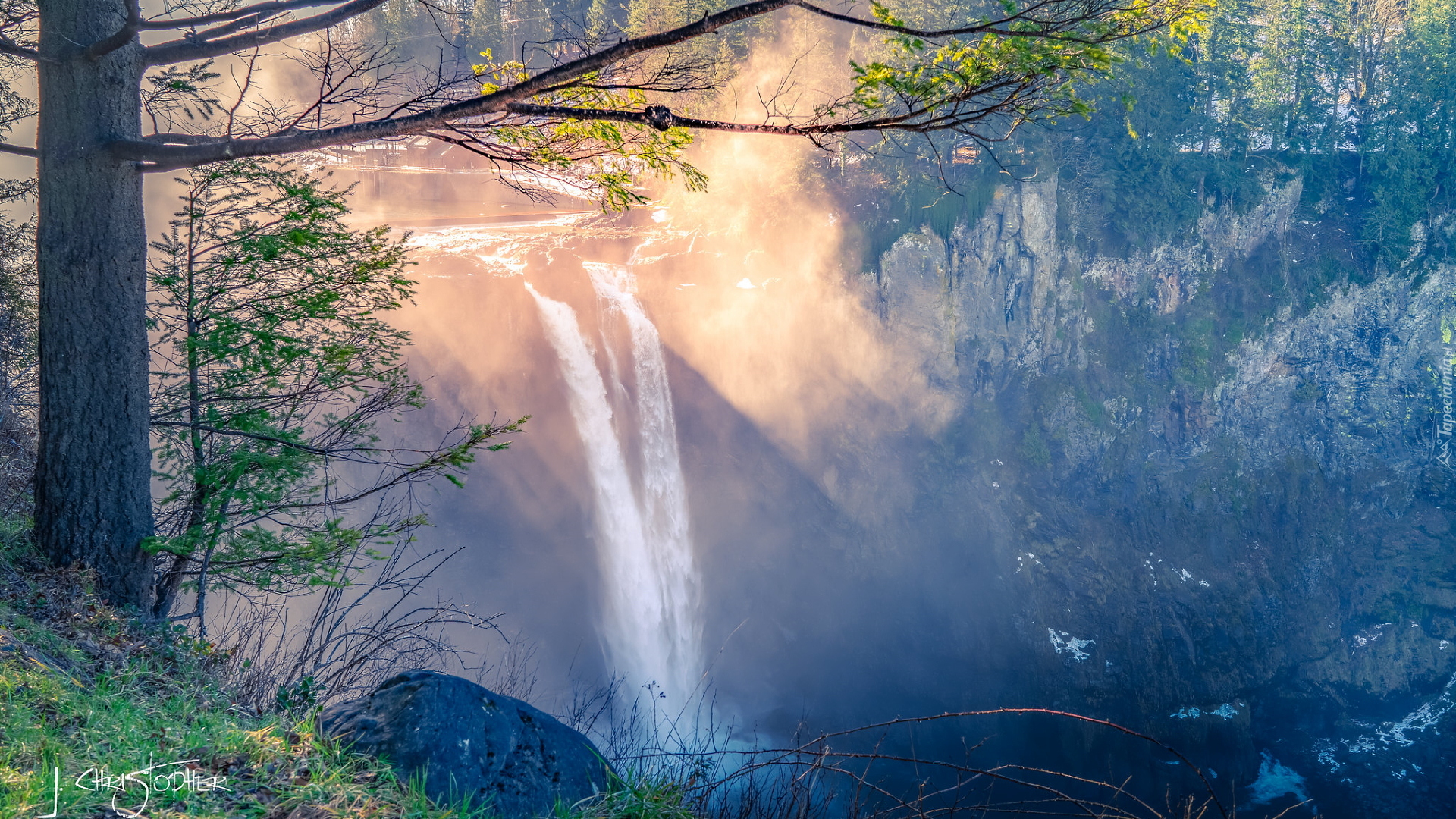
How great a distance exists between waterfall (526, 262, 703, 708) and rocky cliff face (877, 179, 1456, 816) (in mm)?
8422

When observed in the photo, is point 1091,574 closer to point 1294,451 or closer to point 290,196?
point 1294,451

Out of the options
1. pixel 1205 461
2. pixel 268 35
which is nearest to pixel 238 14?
pixel 268 35

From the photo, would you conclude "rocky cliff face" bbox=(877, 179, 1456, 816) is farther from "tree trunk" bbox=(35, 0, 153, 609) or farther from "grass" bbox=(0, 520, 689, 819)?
"grass" bbox=(0, 520, 689, 819)

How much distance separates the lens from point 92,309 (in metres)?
4.59

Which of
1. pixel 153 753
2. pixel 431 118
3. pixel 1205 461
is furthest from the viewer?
pixel 1205 461

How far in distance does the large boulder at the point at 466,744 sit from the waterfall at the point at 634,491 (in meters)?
16.9

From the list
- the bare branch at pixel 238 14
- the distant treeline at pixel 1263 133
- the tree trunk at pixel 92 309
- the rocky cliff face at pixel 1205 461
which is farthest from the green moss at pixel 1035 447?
the tree trunk at pixel 92 309

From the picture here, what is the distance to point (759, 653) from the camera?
885 inches

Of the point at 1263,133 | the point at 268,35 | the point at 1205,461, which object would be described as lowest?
the point at 1205,461

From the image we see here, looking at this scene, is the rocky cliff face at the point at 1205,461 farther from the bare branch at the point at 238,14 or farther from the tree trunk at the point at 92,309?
the tree trunk at the point at 92,309

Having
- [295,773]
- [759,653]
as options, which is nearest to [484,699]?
[295,773]

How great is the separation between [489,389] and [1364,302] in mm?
28831

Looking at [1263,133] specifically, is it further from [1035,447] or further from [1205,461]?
[1035,447]

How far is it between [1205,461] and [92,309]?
28.0m
